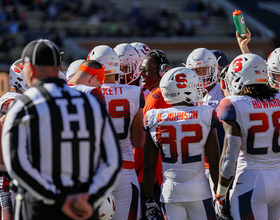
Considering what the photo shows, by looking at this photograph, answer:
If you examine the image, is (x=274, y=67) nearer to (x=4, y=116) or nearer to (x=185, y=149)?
(x=185, y=149)

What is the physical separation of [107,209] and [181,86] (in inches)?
48.6

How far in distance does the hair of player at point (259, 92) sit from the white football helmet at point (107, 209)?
1436 mm

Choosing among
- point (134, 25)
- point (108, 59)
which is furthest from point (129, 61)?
point (134, 25)

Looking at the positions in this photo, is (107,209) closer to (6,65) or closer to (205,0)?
(6,65)

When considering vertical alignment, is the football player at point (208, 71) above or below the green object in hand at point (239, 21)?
below

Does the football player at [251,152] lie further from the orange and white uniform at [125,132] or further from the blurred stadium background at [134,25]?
the blurred stadium background at [134,25]

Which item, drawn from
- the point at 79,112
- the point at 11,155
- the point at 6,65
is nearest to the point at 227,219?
the point at 79,112

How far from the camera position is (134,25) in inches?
842

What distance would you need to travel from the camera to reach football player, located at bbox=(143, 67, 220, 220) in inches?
142

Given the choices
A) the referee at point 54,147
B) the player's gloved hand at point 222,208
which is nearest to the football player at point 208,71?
the player's gloved hand at point 222,208

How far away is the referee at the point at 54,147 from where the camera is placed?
2.44 m

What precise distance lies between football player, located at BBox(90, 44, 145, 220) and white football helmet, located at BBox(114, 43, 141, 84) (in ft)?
3.06

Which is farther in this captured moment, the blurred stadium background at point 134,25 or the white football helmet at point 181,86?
the blurred stadium background at point 134,25

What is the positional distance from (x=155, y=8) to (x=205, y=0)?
3.81 metres
